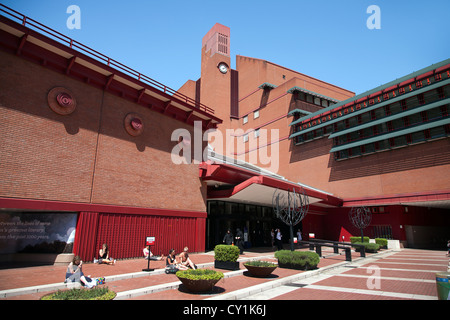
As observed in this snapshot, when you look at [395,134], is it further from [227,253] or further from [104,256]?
[104,256]

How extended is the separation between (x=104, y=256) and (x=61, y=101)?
905 centimetres

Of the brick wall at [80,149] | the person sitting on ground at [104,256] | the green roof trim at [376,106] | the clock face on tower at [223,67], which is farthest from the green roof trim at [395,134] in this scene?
the person sitting on ground at [104,256]

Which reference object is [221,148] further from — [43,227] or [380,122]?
[43,227]

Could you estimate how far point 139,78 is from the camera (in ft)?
62.4

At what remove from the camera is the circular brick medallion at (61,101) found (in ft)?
48.3

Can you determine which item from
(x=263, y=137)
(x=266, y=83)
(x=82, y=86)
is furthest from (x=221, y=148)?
(x=82, y=86)

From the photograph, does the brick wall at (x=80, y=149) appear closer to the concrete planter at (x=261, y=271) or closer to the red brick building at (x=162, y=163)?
the red brick building at (x=162, y=163)

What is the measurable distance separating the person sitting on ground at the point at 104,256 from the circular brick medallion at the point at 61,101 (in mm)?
7920

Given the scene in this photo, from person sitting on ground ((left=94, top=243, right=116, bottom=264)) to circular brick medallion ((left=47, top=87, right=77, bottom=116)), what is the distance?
7.92m

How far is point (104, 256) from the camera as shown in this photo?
50.6ft

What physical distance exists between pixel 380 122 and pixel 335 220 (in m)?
14.0

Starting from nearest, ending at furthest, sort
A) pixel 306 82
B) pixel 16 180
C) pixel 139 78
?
pixel 16 180, pixel 139 78, pixel 306 82

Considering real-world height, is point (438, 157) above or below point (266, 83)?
below

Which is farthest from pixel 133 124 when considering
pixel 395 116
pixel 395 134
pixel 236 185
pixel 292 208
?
pixel 395 116
